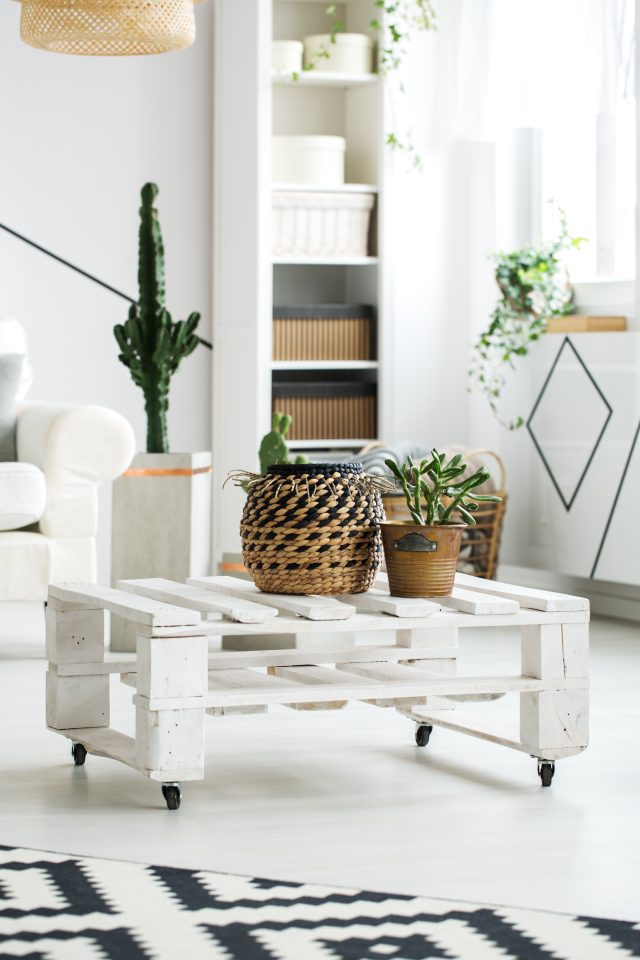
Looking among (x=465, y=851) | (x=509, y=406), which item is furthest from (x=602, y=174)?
(x=465, y=851)

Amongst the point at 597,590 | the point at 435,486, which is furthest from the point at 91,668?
the point at 597,590

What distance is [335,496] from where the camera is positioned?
2332mm

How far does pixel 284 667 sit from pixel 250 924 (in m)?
0.92

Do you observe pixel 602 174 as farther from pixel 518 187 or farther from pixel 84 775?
pixel 84 775

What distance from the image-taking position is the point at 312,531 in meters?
2.31

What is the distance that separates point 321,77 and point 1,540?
6.58 feet

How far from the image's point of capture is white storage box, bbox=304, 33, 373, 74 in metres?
4.79

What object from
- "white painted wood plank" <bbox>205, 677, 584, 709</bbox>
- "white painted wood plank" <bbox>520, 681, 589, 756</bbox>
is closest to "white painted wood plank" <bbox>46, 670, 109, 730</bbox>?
"white painted wood plank" <bbox>205, 677, 584, 709</bbox>

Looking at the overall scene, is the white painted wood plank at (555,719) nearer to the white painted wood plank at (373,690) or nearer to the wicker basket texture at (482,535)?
the white painted wood plank at (373,690)

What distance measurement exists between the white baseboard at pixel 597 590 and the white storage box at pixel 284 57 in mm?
1685

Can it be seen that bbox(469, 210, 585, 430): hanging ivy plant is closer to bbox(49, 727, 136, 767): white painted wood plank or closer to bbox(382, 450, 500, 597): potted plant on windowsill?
bbox(382, 450, 500, 597): potted plant on windowsill

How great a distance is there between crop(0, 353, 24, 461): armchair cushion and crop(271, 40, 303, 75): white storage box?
4.51 ft

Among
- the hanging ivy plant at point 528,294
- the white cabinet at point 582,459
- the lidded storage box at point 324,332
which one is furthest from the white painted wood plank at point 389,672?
the lidded storage box at point 324,332

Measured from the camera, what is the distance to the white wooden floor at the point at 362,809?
1.92 meters
